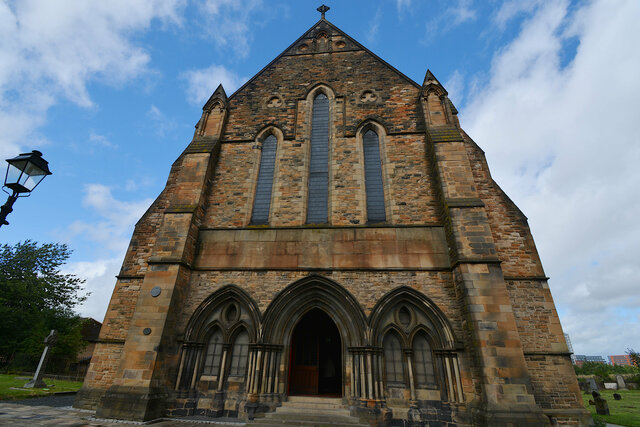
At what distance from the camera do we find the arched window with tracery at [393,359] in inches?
324

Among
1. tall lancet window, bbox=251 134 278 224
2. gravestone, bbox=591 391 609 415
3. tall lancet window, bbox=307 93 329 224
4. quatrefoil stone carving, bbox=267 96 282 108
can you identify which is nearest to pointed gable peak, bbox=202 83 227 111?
Answer: quatrefoil stone carving, bbox=267 96 282 108

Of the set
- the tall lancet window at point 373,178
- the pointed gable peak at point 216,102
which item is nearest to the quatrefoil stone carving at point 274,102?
the pointed gable peak at point 216,102

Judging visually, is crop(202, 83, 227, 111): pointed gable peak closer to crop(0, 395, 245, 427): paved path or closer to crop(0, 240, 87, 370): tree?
crop(0, 395, 245, 427): paved path

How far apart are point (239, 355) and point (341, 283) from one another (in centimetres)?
354

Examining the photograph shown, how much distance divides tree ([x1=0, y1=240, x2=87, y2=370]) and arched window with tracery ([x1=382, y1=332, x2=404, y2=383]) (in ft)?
89.2

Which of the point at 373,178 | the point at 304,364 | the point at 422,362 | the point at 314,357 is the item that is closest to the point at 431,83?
the point at 373,178

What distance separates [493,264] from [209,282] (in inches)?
316

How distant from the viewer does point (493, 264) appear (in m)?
8.14

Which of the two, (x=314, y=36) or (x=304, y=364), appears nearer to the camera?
(x=304, y=364)

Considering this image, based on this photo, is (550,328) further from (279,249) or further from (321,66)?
(321,66)

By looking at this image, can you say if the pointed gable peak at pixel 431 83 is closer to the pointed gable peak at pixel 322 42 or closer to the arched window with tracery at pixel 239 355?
the pointed gable peak at pixel 322 42

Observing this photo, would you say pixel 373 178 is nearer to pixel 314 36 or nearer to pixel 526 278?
pixel 526 278

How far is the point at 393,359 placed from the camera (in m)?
8.41

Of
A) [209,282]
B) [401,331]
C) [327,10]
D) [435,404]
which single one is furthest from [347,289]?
[327,10]
